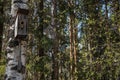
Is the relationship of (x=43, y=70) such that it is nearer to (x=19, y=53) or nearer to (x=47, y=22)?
(x=47, y=22)

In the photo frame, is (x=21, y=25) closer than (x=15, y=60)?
Yes

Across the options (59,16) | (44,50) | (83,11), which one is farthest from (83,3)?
(44,50)

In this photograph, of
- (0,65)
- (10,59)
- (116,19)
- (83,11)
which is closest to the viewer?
(10,59)

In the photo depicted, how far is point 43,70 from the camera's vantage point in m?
10.7

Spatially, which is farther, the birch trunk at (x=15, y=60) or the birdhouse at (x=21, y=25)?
the birch trunk at (x=15, y=60)

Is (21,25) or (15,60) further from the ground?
(21,25)

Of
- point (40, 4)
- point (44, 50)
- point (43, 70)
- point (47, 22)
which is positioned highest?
point (40, 4)

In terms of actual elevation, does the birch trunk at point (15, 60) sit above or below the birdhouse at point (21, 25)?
below

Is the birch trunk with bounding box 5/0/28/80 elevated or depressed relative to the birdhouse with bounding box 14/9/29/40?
depressed

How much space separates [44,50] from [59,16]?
1.80m

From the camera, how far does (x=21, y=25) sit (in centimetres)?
423

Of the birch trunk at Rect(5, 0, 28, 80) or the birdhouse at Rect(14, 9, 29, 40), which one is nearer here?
the birdhouse at Rect(14, 9, 29, 40)

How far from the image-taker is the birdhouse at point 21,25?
4.16 metres

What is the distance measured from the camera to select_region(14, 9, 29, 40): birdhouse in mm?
4162
